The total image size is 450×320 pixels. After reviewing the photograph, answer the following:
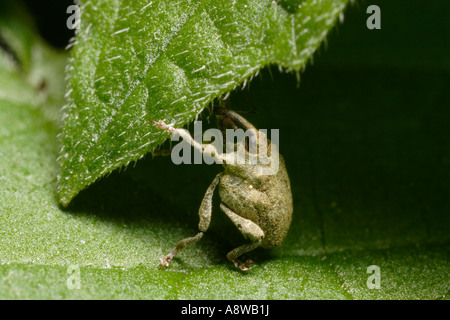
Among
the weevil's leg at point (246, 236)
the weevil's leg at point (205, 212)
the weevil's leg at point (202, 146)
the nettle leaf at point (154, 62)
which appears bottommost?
the weevil's leg at point (246, 236)

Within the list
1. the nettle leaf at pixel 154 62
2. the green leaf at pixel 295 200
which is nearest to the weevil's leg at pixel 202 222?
the green leaf at pixel 295 200

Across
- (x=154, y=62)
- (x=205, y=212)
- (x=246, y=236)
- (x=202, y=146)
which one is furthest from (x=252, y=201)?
(x=154, y=62)

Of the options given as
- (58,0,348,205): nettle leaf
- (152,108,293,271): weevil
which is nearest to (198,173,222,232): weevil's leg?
(152,108,293,271): weevil

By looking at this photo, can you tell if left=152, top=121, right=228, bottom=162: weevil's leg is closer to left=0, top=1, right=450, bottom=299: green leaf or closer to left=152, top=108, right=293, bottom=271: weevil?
left=152, top=108, right=293, bottom=271: weevil

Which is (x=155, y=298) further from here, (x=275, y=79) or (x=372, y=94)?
(x=372, y=94)

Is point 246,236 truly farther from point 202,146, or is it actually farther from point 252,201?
point 202,146

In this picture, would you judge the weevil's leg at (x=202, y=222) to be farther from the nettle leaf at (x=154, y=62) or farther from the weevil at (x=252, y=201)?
the nettle leaf at (x=154, y=62)
